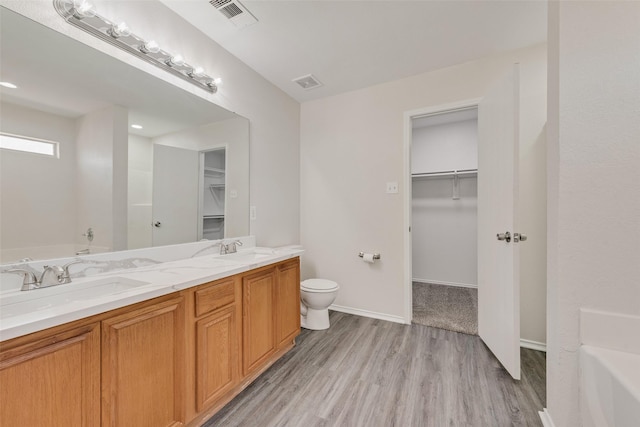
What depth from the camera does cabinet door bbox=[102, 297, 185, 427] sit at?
3.11 ft

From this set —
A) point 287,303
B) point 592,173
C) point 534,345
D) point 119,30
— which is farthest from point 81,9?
point 534,345

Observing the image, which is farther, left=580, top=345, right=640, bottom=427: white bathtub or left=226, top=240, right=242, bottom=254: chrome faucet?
left=226, top=240, right=242, bottom=254: chrome faucet

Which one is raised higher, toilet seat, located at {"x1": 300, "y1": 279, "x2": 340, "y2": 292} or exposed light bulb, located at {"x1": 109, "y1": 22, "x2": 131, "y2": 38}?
exposed light bulb, located at {"x1": 109, "y1": 22, "x2": 131, "y2": 38}

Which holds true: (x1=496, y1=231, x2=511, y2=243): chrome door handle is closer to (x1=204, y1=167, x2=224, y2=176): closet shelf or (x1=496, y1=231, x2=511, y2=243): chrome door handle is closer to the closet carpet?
the closet carpet

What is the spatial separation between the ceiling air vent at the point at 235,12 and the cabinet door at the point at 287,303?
179cm

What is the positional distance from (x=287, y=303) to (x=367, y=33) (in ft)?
7.16

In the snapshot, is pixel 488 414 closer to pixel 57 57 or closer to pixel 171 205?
pixel 171 205

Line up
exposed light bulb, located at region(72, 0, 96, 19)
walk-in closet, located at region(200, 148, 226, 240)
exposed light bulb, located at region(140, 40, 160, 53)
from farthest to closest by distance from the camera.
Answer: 1. walk-in closet, located at region(200, 148, 226, 240)
2. exposed light bulb, located at region(140, 40, 160, 53)
3. exposed light bulb, located at region(72, 0, 96, 19)

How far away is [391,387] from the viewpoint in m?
1.63

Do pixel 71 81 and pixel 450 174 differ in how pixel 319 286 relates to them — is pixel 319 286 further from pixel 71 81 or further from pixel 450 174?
pixel 450 174

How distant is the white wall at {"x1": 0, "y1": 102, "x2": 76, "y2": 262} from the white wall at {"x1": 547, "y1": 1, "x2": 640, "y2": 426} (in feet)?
7.82

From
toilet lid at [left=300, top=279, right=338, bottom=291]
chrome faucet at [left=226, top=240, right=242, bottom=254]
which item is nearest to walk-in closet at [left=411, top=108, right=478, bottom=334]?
toilet lid at [left=300, top=279, right=338, bottom=291]

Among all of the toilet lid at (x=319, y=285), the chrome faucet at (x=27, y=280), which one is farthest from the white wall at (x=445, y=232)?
the chrome faucet at (x=27, y=280)

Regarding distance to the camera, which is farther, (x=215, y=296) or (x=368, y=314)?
(x=368, y=314)
